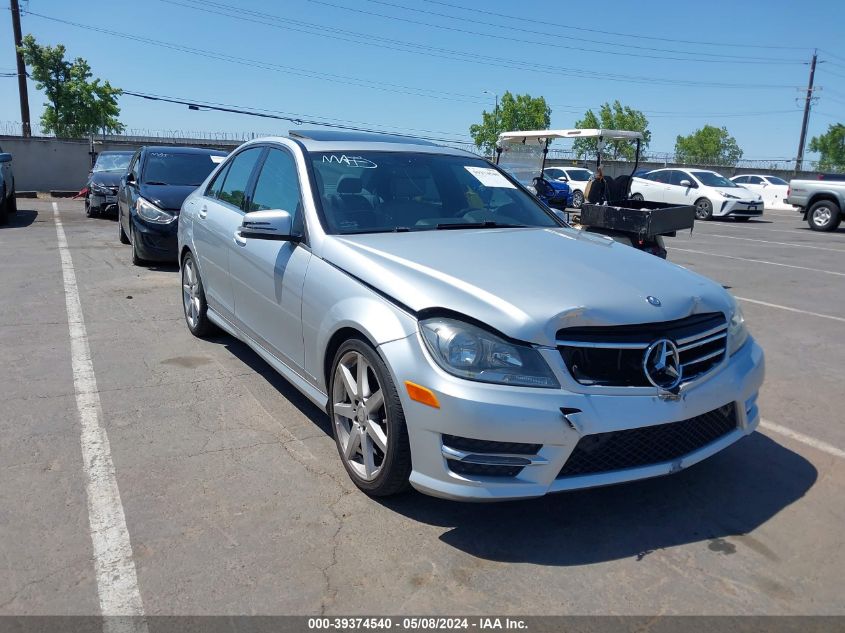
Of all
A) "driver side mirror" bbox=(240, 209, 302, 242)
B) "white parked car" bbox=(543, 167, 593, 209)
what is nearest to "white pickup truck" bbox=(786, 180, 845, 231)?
"white parked car" bbox=(543, 167, 593, 209)

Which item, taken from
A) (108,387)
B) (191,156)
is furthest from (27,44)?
(108,387)

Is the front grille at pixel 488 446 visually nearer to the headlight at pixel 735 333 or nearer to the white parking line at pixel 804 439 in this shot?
the headlight at pixel 735 333

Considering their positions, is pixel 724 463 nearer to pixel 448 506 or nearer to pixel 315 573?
pixel 448 506

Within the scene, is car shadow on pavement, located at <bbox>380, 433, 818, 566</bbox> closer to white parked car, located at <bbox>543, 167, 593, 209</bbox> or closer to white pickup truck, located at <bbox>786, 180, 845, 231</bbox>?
white pickup truck, located at <bbox>786, 180, 845, 231</bbox>

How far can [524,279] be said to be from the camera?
10.5ft

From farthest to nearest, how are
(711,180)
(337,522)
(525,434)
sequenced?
(711,180) < (337,522) < (525,434)

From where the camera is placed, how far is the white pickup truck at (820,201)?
1931 cm

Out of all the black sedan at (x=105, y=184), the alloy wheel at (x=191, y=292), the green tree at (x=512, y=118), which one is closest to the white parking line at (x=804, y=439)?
the alloy wheel at (x=191, y=292)

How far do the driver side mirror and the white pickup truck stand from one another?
64.1 ft

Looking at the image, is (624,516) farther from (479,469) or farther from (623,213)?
(623,213)

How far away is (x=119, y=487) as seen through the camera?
3.51 metres

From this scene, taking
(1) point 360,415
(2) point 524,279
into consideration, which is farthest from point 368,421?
(2) point 524,279

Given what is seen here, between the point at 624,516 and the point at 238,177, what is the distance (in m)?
3.65

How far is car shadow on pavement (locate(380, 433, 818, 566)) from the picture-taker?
3021 mm
